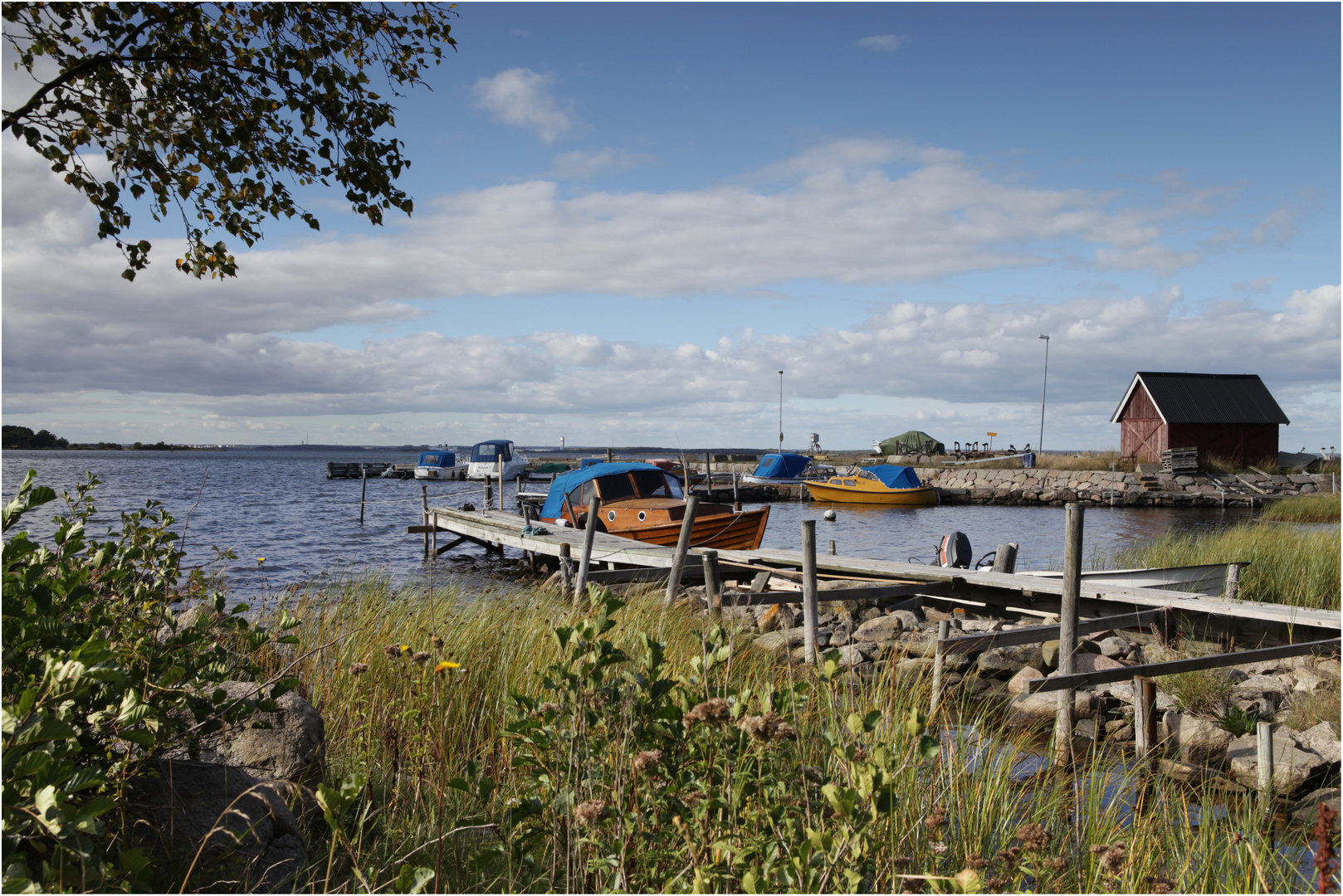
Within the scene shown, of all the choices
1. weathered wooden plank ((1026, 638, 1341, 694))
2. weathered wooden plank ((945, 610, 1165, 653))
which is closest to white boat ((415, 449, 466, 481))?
weathered wooden plank ((945, 610, 1165, 653))

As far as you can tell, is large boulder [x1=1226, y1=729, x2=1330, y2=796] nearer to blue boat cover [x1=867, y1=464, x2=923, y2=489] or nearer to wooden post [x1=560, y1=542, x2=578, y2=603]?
wooden post [x1=560, y1=542, x2=578, y2=603]

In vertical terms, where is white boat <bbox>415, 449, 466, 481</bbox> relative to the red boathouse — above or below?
below

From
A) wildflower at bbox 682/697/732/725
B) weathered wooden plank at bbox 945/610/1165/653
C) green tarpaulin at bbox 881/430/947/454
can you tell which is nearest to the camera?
wildflower at bbox 682/697/732/725

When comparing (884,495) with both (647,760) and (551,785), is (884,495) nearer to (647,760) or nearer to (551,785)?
(551,785)

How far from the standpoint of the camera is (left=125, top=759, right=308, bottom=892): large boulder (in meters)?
2.68

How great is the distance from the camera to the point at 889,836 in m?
2.79

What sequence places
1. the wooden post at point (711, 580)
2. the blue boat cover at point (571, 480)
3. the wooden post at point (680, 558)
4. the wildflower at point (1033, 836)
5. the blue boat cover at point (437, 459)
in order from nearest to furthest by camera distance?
the wildflower at point (1033, 836)
the wooden post at point (711, 580)
the wooden post at point (680, 558)
the blue boat cover at point (571, 480)
the blue boat cover at point (437, 459)

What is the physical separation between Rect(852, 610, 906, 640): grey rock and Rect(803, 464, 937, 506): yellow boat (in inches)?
1199

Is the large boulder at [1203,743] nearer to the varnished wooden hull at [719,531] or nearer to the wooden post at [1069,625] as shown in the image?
the wooden post at [1069,625]

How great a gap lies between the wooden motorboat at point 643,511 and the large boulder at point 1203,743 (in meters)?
9.95

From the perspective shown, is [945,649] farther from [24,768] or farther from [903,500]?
[903,500]

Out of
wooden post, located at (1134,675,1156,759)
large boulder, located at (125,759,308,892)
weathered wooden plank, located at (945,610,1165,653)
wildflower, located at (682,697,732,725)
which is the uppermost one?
wildflower, located at (682,697,732,725)

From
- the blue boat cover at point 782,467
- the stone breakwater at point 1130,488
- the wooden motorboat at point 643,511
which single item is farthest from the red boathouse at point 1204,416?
the wooden motorboat at point 643,511

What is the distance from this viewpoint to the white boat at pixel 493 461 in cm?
5671
